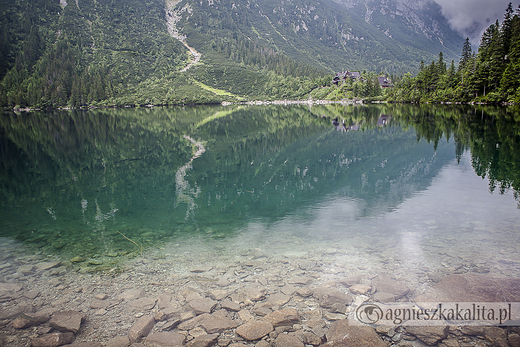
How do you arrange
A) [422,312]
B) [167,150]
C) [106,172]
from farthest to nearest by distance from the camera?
[167,150] < [106,172] < [422,312]

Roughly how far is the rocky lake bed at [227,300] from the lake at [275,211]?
0.49 feet

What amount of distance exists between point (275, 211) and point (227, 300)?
6687 millimetres

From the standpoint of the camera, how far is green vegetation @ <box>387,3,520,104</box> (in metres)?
65.2

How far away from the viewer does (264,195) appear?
16422 millimetres

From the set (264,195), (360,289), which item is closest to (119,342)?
(360,289)

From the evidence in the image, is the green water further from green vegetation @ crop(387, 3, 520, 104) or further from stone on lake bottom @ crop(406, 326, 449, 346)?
green vegetation @ crop(387, 3, 520, 104)

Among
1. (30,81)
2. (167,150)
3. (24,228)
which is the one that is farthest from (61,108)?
(24,228)

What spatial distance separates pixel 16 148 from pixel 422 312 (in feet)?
131

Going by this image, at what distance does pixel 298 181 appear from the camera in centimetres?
1880

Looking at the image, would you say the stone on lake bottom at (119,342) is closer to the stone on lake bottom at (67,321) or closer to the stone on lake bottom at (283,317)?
the stone on lake bottom at (67,321)

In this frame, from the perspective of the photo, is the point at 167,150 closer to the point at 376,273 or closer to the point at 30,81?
the point at 376,273

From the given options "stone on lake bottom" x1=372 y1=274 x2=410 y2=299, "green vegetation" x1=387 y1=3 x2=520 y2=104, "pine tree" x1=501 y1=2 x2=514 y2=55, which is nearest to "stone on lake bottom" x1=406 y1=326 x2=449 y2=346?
"stone on lake bottom" x1=372 y1=274 x2=410 y2=299

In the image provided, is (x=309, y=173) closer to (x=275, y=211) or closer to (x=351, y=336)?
(x=275, y=211)

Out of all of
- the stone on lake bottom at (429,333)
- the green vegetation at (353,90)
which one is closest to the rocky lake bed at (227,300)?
the stone on lake bottom at (429,333)
